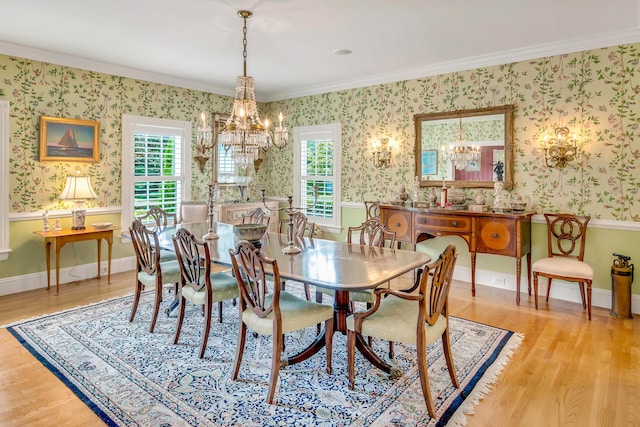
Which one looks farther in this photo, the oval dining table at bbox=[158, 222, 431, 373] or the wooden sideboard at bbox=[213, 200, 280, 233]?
the wooden sideboard at bbox=[213, 200, 280, 233]

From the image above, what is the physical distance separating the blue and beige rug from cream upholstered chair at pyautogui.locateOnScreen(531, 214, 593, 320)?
94 centimetres

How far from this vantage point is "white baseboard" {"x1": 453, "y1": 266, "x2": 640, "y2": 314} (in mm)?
4168

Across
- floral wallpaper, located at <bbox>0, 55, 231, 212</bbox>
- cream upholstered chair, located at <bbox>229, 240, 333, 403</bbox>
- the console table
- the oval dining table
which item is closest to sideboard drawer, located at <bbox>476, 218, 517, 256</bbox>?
the oval dining table

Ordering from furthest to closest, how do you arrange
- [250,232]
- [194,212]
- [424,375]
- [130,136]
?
1. [194,212]
2. [130,136]
3. [250,232]
4. [424,375]

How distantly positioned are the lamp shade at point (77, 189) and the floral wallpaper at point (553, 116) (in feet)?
11.9

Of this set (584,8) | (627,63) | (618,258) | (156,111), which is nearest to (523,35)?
Result: (584,8)

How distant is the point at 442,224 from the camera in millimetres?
4711

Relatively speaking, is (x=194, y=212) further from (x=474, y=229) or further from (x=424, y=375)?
(x=424, y=375)

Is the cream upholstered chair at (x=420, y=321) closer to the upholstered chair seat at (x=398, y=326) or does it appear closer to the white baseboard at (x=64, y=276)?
the upholstered chair seat at (x=398, y=326)

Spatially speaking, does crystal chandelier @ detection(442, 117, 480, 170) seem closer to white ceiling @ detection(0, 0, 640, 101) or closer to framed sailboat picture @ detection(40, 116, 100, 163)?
white ceiling @ detection(0, 0, 640, 101)

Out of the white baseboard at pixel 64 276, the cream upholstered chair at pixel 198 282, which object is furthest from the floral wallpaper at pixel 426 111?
the cream upholstered chair at pixel 198 282

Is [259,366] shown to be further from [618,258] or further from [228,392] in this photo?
[618,258]

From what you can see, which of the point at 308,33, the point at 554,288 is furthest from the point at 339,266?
the point at 554,288

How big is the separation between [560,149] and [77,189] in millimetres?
5370
